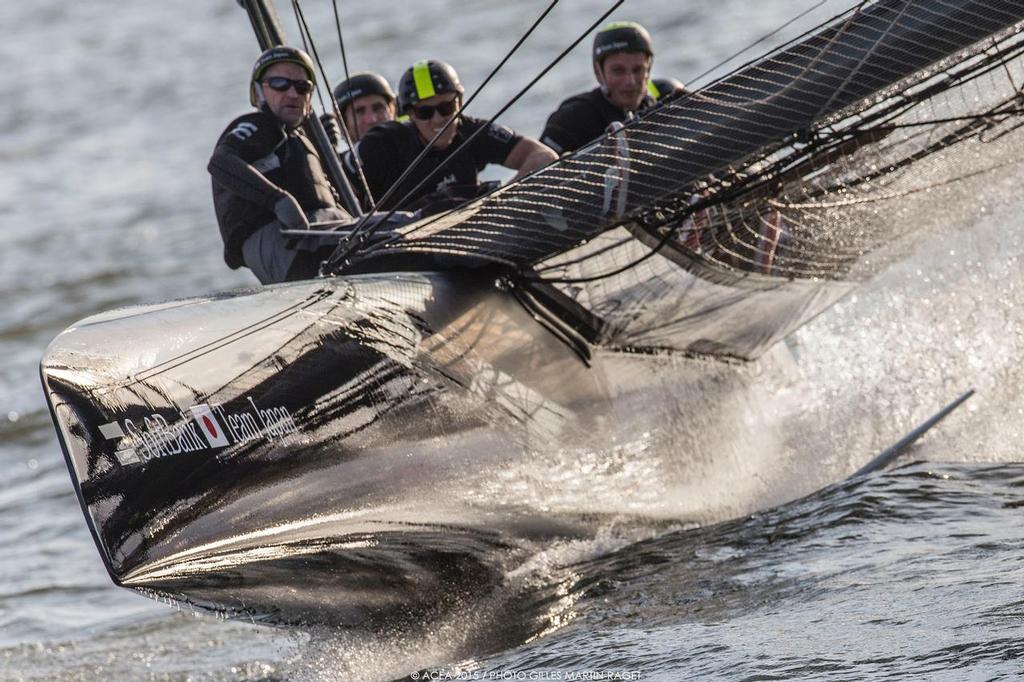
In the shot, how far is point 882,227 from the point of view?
219 inches

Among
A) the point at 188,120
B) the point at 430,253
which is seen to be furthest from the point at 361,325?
the point at 188,120

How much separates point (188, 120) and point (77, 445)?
14169 millimetres

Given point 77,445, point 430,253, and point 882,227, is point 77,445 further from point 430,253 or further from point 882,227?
point 882,227

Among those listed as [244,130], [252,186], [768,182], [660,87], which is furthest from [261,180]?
[660,87]

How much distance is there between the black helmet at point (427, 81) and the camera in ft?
18.0

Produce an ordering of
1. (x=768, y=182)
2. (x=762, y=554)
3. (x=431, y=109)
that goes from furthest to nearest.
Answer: (x=431, y=109)
(x=768, y=182)
(x=762, y=554)

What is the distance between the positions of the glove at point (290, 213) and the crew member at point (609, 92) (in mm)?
1519

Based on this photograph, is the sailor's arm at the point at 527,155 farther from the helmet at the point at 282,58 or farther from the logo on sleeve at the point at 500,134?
the helmet at the point at 282,58

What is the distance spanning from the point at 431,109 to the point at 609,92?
1.16 meters

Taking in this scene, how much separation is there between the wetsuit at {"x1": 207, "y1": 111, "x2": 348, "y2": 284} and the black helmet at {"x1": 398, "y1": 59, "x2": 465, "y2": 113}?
454 mm

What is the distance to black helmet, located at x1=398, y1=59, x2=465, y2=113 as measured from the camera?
5.49 meters

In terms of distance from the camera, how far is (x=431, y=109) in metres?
5.62

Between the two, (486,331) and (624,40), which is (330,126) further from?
(486,331)

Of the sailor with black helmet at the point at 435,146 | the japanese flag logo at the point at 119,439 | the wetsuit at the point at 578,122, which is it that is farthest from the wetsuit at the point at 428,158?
the japanese flag logo at the point at 119,439
